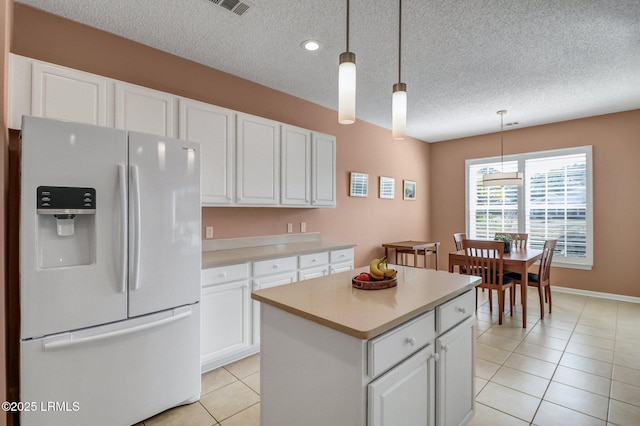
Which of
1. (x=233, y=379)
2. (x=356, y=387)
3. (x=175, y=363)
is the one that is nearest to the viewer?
(x=356, y=387)

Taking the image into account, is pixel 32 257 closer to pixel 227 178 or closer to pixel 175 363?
pixel 175 363

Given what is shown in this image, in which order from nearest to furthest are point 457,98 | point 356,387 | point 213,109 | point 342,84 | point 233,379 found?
point 356,387, point 342,84, point 233,379, point 213,109, point 457,98

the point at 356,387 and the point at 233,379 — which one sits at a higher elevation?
the point at 356,387

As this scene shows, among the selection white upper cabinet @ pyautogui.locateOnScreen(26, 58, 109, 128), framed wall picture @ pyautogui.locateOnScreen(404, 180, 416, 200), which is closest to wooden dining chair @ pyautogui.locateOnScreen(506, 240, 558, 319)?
framed wall picture @ pyautogui.locateOnScreen(404, 180, 416, 200)

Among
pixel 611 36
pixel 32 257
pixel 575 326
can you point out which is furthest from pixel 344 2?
pixel 575 326

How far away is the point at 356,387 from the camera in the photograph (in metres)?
1.16

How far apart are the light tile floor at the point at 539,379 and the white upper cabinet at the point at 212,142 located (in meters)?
1.54

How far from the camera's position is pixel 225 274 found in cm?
257

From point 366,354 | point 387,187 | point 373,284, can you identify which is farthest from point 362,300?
A: point 387,187

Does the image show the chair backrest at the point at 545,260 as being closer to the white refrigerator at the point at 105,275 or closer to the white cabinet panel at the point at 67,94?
the white refrigerator at the point at 105,275

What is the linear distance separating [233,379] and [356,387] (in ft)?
5.56

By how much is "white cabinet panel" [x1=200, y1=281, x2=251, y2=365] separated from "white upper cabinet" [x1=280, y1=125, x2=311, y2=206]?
115 centimetres

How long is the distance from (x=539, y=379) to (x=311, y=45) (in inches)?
129

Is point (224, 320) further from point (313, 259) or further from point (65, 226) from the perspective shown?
point (65, 226)
